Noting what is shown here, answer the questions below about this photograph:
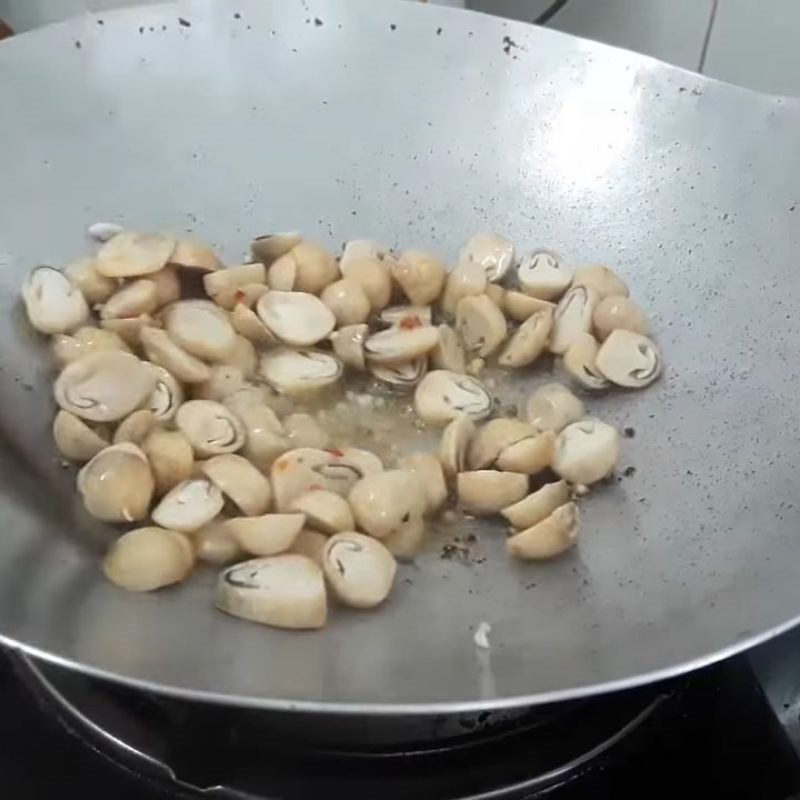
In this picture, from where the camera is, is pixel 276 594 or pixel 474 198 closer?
pixel 276 594

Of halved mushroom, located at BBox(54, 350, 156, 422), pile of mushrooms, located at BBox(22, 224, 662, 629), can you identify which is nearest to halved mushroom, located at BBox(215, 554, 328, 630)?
pile of mushrooms, located at BBox(22, 224, 662, 629)

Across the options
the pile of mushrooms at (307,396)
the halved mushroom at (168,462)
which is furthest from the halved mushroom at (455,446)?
the halved mushroom at (168,462)

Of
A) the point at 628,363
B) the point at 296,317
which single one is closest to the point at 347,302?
the point at 296,317

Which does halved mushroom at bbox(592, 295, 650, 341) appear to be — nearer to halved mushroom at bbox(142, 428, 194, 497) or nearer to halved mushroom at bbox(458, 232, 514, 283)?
halved mushroom at bbox(458, 232, 514, 283)

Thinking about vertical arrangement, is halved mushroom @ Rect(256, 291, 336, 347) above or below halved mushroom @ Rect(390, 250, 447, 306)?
below

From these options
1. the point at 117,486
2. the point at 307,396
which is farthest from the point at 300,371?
the point at 117,486

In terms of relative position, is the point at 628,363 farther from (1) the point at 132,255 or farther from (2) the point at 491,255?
(1) the point at 132,255
